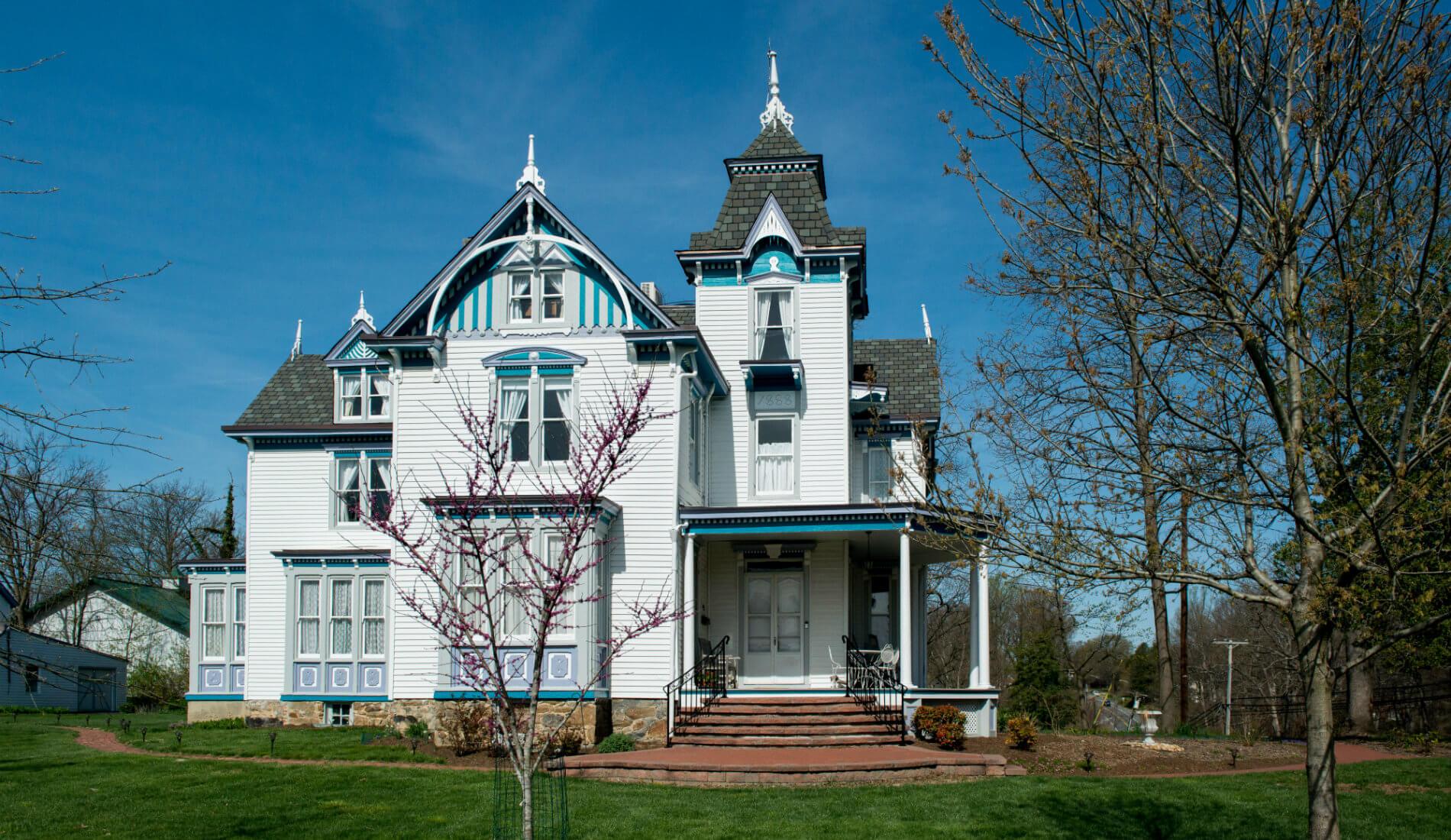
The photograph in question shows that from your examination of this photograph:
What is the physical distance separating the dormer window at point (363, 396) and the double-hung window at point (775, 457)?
8901 mm

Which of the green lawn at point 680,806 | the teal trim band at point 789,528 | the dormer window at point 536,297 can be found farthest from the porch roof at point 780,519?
the green lawn at point 680,806

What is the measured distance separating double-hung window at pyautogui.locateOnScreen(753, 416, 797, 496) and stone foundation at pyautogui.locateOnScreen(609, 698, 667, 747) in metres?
5.18

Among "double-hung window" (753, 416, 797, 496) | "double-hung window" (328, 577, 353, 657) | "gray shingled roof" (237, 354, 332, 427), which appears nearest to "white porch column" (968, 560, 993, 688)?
"double-hung window" (753, 416, 797, 496)

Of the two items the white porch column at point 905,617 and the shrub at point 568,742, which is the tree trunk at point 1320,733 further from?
the shrub at point 568,742

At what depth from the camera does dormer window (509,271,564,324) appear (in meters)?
22.3

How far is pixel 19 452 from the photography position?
6.29 meters

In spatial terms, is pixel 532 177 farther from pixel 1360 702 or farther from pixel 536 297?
pixel 1360 702

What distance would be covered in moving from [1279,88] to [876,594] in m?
19.7

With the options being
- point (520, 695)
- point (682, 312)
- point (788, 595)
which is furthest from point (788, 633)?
point (682, 312)

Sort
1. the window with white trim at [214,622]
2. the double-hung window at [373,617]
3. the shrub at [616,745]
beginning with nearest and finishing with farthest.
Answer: the shrub at [616,745], the double-hung window at [373,617], the window with white trim at [214,622]

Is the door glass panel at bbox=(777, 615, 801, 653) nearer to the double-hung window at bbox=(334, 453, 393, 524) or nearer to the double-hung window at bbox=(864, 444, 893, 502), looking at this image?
the double-hung window at bbox=(864, 444, 893, 502)

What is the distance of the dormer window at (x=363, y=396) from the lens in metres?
27.3

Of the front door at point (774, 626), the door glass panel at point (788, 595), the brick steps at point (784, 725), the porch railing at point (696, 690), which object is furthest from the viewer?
the door glass panel at point (788, 595)

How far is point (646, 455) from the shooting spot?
2139cm
